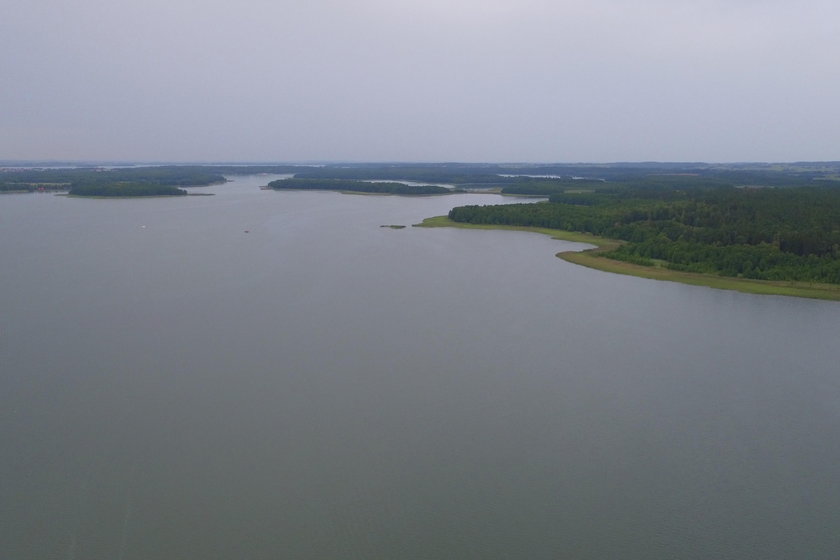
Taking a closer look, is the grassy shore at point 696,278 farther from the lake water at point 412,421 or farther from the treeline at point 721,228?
the lake water at point 412,421

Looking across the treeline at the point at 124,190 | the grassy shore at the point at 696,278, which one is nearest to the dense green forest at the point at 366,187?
the treeline at the point at 124,190

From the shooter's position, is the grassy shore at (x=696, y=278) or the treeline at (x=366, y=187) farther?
the treeline at (x=366, y=187)

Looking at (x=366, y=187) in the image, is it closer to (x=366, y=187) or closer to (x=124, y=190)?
(x=366, y=187)

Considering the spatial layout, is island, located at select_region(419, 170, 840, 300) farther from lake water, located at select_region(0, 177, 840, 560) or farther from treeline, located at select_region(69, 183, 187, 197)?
treeline, located at select_region(69, 183, 187, 197)

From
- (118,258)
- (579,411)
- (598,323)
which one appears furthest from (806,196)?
(118,258)

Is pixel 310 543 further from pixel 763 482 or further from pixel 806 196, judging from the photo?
pixel 806 196

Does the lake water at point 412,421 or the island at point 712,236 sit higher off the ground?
the island at point 712,236

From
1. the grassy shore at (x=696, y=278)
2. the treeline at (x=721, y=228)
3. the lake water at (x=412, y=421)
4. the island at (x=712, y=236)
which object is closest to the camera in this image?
the lake water at (x=412, y=421)

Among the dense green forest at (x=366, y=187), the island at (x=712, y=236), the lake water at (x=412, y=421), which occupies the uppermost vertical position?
the dense green forest at (x=366, y=187)
